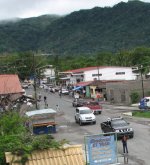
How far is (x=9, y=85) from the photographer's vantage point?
140 ft

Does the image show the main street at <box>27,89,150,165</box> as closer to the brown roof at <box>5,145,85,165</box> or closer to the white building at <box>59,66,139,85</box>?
the brown roof at <box>5,145,85,165</box>

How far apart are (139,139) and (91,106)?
21.7 m

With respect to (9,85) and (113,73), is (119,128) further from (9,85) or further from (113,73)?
(113,73)

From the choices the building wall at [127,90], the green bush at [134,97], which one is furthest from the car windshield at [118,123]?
the building wall at [127,90]

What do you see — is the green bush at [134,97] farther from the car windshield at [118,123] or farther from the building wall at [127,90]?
the car windshield at [118,123]

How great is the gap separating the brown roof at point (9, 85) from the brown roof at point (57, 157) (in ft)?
74.2

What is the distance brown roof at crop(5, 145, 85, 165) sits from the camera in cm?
1759

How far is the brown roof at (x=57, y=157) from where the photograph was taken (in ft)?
57.7

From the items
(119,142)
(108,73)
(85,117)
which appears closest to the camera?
(119,142)

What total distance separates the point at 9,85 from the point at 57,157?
Result: 84.2ft

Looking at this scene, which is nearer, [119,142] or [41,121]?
[119,142]

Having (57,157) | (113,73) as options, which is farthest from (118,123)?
(113,73)

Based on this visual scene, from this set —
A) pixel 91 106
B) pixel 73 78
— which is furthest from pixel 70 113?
pixel 73 78

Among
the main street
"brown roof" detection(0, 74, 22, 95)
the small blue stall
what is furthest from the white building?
the small blue stall
